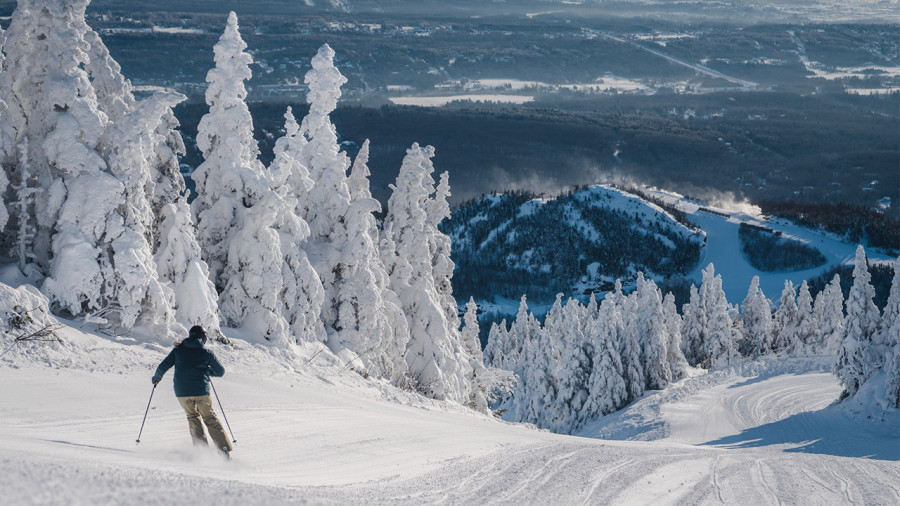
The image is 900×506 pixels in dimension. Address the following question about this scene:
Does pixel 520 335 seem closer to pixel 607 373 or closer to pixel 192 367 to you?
pixel 607 373

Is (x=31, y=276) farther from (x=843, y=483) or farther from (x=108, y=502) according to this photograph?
(x=843, y=483)

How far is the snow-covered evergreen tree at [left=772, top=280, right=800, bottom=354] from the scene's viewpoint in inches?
2923

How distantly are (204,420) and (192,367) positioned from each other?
740 mm

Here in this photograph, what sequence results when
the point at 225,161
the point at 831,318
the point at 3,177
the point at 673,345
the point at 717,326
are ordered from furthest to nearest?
the point at 831,318 → the point at 717,326 → the point at 673,345 → the point at 225,161 → the point at 3,177

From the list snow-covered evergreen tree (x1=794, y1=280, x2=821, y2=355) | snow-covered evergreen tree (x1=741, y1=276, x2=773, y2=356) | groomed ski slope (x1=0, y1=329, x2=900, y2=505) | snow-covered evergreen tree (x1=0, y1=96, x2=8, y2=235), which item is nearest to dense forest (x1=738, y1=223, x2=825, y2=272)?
snow-covered evergreen tree (x1=741, y1=276, x2=773, y2=356)

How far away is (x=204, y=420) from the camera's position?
10.7 metres

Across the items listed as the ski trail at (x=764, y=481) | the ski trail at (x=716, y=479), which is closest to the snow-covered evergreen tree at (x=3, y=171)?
the ski trail at (x=716, y=479)

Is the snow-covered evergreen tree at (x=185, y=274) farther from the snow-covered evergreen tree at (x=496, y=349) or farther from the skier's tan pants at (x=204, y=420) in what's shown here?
the snow-covered evergreen tree at (x=496, y=349)

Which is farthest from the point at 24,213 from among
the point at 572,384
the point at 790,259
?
the point at 790,259

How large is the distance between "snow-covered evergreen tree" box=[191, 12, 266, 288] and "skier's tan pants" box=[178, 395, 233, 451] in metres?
11.3

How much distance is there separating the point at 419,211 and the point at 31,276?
1617cm

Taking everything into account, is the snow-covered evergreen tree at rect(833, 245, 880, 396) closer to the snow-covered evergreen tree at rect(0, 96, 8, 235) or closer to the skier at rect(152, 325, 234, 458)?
the skier at rect(152, 325, 234, 458)

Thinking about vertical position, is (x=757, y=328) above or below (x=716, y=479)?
below

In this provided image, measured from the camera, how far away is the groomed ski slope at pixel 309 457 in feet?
27.0
